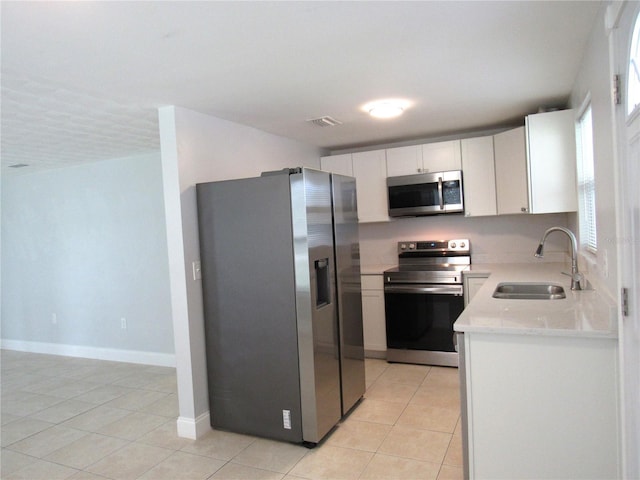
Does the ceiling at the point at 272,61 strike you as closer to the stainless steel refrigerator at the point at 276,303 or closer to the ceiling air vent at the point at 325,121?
the ceiling air vent at the point at 325,121

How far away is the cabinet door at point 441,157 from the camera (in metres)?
4.27

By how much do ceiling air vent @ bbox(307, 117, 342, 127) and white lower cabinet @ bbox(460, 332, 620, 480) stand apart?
2274 mm

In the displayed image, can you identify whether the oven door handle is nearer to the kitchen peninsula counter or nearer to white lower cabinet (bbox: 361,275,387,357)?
white lower cabinet (bbox: 361,275,387,357)

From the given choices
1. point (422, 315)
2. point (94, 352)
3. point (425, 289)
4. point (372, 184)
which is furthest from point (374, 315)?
point (94, 352)

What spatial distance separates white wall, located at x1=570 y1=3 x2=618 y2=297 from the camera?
191cm

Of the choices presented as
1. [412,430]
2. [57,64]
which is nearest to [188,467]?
[412,430]

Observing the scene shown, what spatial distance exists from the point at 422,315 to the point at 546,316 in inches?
83.6

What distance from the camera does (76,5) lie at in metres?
1.63

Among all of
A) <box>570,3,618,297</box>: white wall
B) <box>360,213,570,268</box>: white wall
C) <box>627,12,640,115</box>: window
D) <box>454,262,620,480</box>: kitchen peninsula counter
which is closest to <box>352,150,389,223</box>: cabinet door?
<box>360,213,570,268</box>: white wall

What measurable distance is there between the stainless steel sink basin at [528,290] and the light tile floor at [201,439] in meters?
0.94

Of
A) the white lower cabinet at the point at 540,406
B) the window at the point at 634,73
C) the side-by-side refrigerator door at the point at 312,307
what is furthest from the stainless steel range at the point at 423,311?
the window at the point at 634,73

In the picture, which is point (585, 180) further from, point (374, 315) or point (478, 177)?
point (374, 315)

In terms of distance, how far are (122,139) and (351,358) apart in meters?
2.72

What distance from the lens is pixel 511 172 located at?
12.9ft
